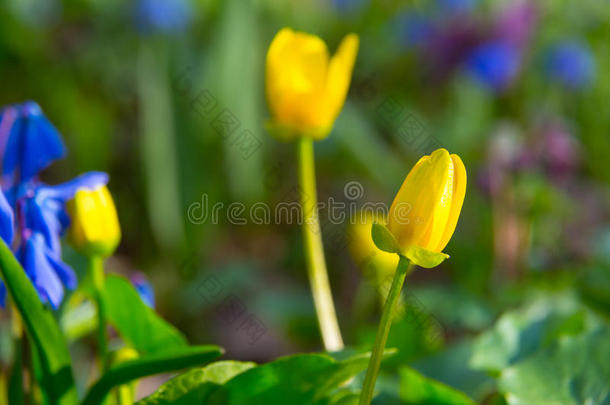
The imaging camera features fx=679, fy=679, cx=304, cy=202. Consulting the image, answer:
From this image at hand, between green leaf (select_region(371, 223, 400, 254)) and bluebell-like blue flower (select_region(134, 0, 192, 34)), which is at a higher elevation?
bluebell-like blue flower (select_region(134, 0, 192, 34))

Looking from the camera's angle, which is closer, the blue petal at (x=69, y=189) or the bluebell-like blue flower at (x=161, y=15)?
the blue petal at (x=69, y=189)

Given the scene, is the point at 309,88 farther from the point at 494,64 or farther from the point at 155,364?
the point at 494,64

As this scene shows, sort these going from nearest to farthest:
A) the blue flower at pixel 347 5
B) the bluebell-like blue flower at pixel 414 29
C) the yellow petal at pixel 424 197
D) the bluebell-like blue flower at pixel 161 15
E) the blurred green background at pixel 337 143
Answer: the yellow petal at pixel 424 197
the blurred green background at pixel 337 143
the bluebell-like blue flower at pixel 161 15
the bluebell-like blue flower at pixel 414 29
the blue flower at pixel 347 5

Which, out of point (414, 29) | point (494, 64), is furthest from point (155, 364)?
point (414, 29)

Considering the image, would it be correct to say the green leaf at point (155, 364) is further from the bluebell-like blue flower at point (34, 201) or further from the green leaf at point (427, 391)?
the green leaf at point (427, 391)

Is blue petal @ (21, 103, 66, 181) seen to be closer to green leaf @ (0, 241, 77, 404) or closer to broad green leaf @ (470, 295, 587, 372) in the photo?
green leaf @ (0, 241, 77, 404)

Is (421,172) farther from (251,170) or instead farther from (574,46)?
(574,46)


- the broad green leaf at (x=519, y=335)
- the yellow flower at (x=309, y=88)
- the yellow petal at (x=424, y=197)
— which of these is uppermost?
the yellow flower at (x=309, y=88)

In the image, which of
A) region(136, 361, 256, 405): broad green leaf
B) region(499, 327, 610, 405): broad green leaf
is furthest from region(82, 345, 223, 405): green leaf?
region(499, 327, 610, 405): broad green leaf

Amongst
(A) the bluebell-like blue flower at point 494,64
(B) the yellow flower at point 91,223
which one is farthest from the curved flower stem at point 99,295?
(A) the bluebell-like blue flower at point 494,64
